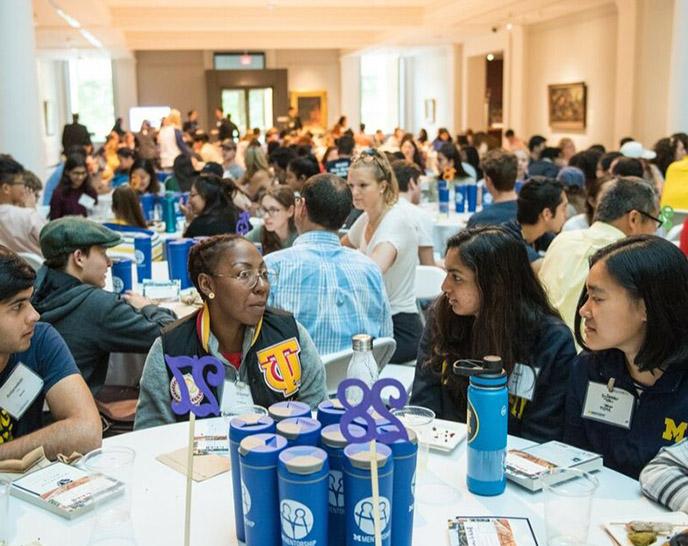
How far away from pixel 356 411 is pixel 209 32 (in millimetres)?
18692

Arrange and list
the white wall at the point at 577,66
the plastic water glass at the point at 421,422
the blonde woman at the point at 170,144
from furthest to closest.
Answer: the white wall at the point at 577,66
the blonde woman at the point at 170,144
the plastic water glass at the point at 421,422

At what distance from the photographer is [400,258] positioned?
4301 mm

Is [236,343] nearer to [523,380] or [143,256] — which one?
[523,380]

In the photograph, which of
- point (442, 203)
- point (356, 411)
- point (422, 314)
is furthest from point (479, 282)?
point (442, 203)

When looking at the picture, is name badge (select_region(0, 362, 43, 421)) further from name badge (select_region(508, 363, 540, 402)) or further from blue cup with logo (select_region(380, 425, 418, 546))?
name badge (select_region(508, 363, 540, 402))

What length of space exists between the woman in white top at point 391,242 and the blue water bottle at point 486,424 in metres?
2.22

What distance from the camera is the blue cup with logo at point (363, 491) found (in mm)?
1380

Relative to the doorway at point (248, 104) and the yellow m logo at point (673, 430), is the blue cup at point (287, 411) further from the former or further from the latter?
the doorway at point (248, 104)

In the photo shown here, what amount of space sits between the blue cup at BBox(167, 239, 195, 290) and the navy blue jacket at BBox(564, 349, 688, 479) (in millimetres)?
2606

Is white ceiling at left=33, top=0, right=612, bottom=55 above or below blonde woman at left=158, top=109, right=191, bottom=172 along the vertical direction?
above

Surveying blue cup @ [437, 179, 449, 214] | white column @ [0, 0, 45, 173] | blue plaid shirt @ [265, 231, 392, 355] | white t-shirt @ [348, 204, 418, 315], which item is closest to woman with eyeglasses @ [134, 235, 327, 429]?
blue plaid shirt @ [265, 231, 392, 355]

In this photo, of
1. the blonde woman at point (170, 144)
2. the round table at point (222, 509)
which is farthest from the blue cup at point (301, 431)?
the blonde woman at point (170, 144)

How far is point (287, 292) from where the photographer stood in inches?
131

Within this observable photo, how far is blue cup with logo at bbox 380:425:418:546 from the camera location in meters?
1.45
